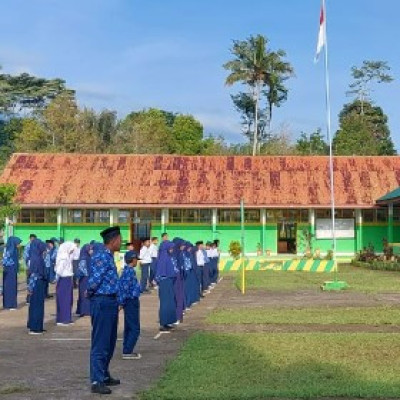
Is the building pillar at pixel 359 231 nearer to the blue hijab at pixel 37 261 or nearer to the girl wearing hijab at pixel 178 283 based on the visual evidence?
the girl wearing hijab at pixel 178 283

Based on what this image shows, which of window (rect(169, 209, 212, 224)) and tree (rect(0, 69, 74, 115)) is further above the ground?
tree (rect(0, 69, 74, 115))

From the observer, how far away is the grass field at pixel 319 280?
2303 cm

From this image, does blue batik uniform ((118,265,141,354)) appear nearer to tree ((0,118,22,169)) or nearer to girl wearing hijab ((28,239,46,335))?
girl wearing hijab ((28,239,46,335))

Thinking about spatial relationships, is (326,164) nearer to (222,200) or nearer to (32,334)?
(222,200)

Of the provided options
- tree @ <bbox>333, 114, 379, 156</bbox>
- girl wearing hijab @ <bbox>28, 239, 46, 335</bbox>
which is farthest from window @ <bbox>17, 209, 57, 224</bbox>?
tree @ <bbox>333, 114, 379, 156</bbox>

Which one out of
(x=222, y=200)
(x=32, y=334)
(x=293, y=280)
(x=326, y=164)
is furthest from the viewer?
(x=326, y=164)

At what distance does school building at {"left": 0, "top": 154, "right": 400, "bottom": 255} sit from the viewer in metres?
37.4

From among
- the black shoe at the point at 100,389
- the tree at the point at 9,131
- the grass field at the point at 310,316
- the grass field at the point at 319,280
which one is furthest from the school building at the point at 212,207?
the black shoe at the point at 100,389

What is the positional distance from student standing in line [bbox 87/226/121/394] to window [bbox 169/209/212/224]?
2957cm

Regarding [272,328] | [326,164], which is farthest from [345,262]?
[272,328]

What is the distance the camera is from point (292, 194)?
125ft

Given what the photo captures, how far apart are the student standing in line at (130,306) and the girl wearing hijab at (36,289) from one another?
304 centimetres

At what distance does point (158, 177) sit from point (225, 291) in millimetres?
17318

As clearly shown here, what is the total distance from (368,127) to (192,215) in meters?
30.7
